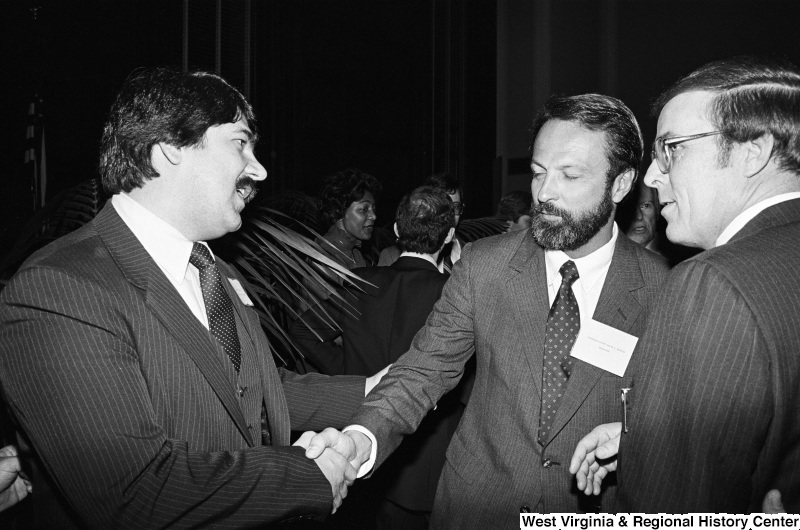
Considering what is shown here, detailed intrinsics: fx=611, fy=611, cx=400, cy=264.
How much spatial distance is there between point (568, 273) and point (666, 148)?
2.07 feet

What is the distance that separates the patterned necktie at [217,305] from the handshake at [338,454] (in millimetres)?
311

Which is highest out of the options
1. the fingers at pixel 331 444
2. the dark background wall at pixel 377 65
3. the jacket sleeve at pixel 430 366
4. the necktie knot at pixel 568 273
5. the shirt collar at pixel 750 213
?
the dark background wall at pixel 377 65

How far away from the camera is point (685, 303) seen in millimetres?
1058

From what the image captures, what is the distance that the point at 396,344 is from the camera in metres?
2.96

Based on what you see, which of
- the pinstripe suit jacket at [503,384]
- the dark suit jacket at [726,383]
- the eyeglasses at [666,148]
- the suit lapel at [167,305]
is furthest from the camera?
the pinstripe suit jacket at [503,384]

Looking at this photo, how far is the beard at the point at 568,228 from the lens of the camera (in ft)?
6.40

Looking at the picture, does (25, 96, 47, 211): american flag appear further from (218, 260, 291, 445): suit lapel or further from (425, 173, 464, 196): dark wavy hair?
(425, 173, 464, 196): dark wavy hair

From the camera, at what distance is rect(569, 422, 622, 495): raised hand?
1.57 meters

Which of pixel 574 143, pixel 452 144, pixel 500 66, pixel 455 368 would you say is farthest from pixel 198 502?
pixel 500 66

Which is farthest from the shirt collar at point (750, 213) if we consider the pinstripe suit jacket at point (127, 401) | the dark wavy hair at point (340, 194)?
the dark wavy hair at point (340, 194)

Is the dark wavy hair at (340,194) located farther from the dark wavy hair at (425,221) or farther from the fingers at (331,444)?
the fingers at (331,444)

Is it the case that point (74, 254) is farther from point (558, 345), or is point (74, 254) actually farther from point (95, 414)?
point (558, 345)

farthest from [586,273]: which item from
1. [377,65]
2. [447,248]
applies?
[377,65]

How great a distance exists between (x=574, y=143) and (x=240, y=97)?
3.54 feet
